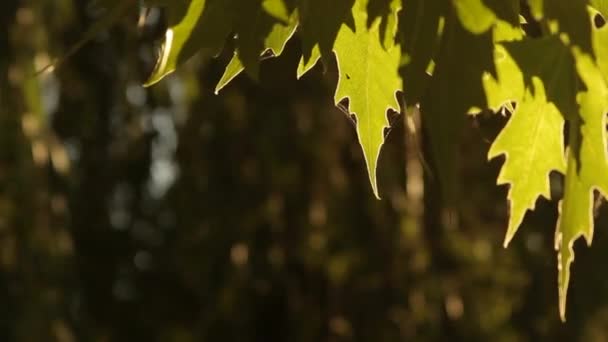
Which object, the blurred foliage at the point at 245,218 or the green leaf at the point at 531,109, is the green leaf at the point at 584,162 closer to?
the green leaf at the point at 531,109

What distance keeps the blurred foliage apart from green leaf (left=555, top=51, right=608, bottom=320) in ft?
3.68

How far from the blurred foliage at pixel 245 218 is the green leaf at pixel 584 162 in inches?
44.2

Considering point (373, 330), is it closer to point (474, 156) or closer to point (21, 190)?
point (474, 156)

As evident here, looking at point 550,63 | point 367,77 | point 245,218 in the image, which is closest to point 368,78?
point 367,77

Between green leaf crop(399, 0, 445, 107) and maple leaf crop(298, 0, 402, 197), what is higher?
green leaf crop(399, 0, 445, 107)

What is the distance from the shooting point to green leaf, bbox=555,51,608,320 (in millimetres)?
655

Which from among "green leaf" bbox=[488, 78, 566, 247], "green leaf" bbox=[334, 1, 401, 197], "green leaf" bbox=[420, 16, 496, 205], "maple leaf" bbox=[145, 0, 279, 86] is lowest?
"green leaf" bbox=[488, 78, 566, 247]

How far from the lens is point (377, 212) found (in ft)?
6.25

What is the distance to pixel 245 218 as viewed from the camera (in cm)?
188

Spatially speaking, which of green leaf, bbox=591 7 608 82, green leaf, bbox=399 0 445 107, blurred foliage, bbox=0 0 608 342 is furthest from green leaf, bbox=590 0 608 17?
blurred foliage, bbox=0 0 608 342

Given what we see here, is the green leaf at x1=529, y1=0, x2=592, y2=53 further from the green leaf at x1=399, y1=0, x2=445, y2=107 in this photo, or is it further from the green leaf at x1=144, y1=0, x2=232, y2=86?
the green leaf at x1=144, y1=0, x2=232, y2=86

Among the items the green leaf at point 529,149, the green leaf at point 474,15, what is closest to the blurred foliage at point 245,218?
the green leaf at point 529,149

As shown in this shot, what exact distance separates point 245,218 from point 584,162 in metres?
1.24

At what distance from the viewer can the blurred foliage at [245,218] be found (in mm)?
1859
